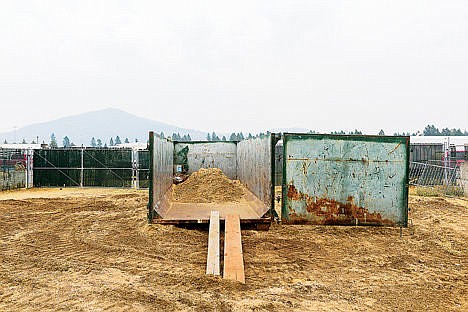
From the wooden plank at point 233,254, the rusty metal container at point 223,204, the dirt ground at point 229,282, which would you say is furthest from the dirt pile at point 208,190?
the wooden plank at point 233,254

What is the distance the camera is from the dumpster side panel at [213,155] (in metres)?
20.9

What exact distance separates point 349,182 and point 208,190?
568cm

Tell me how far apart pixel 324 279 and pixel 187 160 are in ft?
50.9

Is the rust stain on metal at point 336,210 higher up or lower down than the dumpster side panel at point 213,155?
lower down

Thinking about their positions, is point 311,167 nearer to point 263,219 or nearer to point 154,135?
point 263,219

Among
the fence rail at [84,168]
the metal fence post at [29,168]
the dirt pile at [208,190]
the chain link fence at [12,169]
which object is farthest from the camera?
the fence rail at [84,168]

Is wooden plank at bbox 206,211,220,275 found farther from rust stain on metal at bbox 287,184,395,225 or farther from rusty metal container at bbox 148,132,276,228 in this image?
rust stain on metal at bbox 287,184,395,225

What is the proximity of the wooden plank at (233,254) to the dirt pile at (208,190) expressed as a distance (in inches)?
173

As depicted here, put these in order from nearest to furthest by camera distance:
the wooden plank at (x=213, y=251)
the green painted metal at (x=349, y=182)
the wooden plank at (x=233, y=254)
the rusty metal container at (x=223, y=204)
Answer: the wooden plank at (x=233, y=254)
the wooden plank at (x=213, y=251)
the rusty metal container at (x=223, y=204)
the green painted metal at (x=349, y=182)

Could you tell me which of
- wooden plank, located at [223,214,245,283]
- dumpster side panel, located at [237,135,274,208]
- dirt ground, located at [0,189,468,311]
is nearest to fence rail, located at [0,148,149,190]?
dumpster side panel, located at [237,135,274,208]

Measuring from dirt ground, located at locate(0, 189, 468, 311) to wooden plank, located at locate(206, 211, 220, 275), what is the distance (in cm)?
18

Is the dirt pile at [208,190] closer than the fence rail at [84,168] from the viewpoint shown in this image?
Yes

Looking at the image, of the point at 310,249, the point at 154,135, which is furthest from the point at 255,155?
the point at 310,249

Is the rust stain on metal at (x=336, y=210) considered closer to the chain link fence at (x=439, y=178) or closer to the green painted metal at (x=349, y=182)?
the green painted metal at (x=349, y=182)
